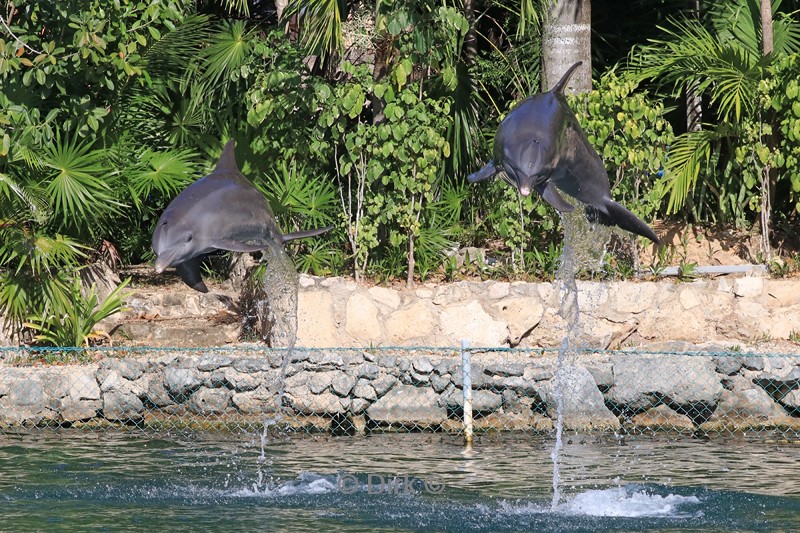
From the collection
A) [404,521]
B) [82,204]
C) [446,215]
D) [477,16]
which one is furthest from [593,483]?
[477,16]

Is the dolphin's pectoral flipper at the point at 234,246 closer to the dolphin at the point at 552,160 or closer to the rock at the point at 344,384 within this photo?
the dolphin at the point at 552,160

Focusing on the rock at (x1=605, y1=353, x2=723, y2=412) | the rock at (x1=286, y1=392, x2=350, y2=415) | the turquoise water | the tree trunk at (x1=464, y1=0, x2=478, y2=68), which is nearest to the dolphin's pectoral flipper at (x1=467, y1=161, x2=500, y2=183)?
the turquoise water

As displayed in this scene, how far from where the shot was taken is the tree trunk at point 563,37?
1263 cm

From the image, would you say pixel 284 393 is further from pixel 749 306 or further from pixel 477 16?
pixel 477 16

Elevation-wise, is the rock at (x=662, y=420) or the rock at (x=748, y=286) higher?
the rock at (x=748, y=286)

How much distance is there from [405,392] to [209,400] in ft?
5.77

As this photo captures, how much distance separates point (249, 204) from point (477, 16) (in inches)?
345

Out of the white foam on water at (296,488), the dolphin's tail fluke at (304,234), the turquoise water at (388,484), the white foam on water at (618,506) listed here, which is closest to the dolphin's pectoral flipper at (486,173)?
the dolphin's tail fluke at (304,234)

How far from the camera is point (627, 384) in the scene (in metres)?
11.2

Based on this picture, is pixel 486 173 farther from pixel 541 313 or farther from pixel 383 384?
pixel 541 313

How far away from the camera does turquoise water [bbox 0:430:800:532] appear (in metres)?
8.23

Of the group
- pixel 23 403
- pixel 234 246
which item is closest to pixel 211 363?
pixel 23 403

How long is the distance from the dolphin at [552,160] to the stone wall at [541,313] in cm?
545

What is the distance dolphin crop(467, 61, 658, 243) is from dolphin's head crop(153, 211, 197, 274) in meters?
1.44
